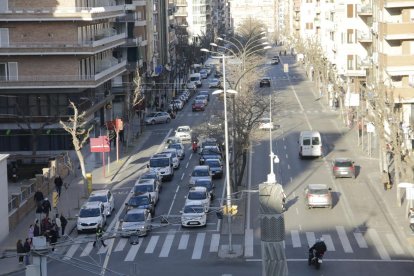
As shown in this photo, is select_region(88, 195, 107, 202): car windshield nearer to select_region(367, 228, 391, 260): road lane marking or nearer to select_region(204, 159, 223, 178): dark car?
select_region(204, 159, 223, 178): dark car

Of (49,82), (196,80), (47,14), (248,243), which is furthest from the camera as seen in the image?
(196,80)

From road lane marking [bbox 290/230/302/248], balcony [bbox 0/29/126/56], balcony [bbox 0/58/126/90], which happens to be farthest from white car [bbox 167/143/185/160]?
road lane marking [bbox 290/230/302/248]

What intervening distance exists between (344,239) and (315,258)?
556cm

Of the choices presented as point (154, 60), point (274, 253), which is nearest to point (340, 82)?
point (154, 60)

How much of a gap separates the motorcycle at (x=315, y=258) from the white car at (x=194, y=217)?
7898 millimetres

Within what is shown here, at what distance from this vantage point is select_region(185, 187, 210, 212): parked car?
4738 centimetres

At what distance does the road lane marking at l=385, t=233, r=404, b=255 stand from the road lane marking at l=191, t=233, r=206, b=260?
8.69m

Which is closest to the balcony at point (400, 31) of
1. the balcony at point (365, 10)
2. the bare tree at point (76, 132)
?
the balcony at point (365, 10)

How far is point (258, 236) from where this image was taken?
4328cm

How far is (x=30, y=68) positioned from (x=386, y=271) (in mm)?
40874

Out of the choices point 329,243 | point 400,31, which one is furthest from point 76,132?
point 329,243

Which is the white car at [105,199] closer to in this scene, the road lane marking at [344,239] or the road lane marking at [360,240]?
the road lane marking at [344,239]

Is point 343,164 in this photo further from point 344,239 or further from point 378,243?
point 378,243

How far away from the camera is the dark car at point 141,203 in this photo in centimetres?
4809
